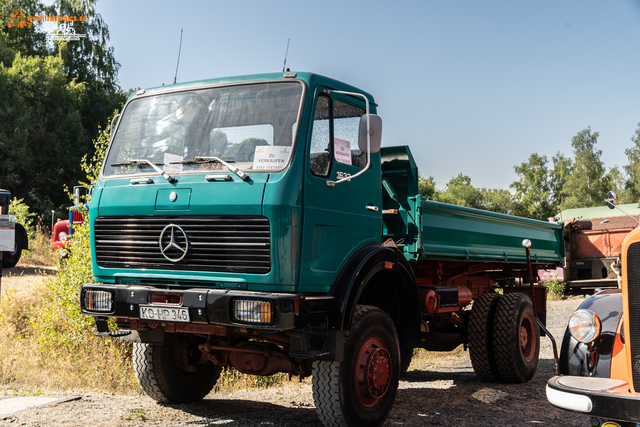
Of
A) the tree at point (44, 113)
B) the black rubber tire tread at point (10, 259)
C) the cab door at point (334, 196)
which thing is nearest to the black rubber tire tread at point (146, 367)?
the cab door at point (334, 196)

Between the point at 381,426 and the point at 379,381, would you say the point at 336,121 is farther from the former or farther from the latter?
the point at 381,426

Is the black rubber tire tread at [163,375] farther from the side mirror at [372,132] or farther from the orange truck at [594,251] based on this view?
the orange truck at [594,251]

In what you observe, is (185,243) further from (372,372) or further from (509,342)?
(509,342)

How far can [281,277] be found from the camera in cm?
438

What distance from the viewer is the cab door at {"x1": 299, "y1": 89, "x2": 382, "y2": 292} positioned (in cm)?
462

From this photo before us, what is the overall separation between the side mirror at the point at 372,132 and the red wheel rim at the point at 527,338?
4.19 metres

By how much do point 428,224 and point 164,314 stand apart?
3.04 meters

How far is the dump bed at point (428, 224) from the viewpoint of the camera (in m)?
6.31

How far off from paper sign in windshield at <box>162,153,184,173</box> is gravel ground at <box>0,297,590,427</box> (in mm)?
2228

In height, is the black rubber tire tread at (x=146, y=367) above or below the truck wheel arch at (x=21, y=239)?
below

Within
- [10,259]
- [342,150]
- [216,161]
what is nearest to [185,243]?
[216,161]

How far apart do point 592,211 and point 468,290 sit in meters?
22.0

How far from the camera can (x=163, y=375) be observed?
5797mm

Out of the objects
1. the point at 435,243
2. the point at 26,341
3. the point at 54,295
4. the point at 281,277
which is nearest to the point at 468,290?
the point at 435,243
